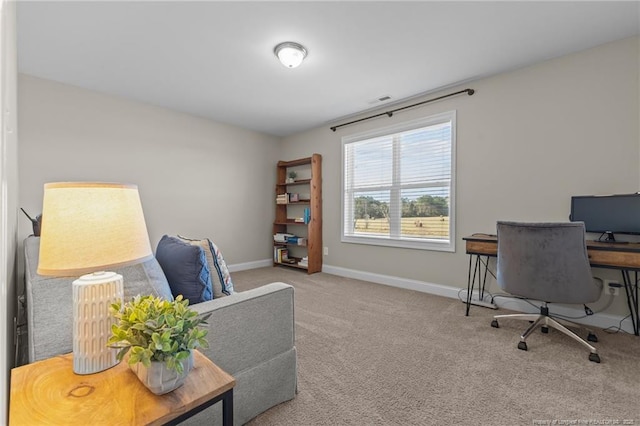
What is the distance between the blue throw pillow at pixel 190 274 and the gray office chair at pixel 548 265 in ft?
7.00

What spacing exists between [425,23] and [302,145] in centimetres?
303

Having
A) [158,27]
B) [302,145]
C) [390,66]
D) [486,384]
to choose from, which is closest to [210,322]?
[486,384]

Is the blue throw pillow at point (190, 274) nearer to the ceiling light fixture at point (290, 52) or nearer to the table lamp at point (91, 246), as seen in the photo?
the table lamp at point (91, 246)

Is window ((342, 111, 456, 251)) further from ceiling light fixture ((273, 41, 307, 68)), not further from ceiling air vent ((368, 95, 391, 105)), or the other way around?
ceiling light fixture ((273, 41, 307, 68))

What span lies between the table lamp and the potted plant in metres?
0.10

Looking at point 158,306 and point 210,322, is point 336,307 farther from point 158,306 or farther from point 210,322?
point 158,306

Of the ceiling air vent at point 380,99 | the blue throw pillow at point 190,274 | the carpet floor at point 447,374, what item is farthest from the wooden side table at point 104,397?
the ceiling air vent at point 380,99

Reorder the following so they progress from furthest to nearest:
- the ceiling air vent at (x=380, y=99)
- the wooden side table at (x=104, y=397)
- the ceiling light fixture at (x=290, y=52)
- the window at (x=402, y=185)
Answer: the ceiling air vent at (x=380, y=99), the window at (x=402, y=185), the ceiling light fixture at (x=290, y=52), the wooden side table at (x=104, y=397)

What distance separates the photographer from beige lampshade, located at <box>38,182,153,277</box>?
2.52 ft

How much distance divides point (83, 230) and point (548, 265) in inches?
101

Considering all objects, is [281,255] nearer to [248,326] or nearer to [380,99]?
[380,99]

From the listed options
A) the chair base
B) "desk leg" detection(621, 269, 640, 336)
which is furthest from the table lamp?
"desk leg" detection(621, 269, 640, 336)

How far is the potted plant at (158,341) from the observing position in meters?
0.74

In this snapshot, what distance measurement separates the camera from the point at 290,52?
7.93ft
